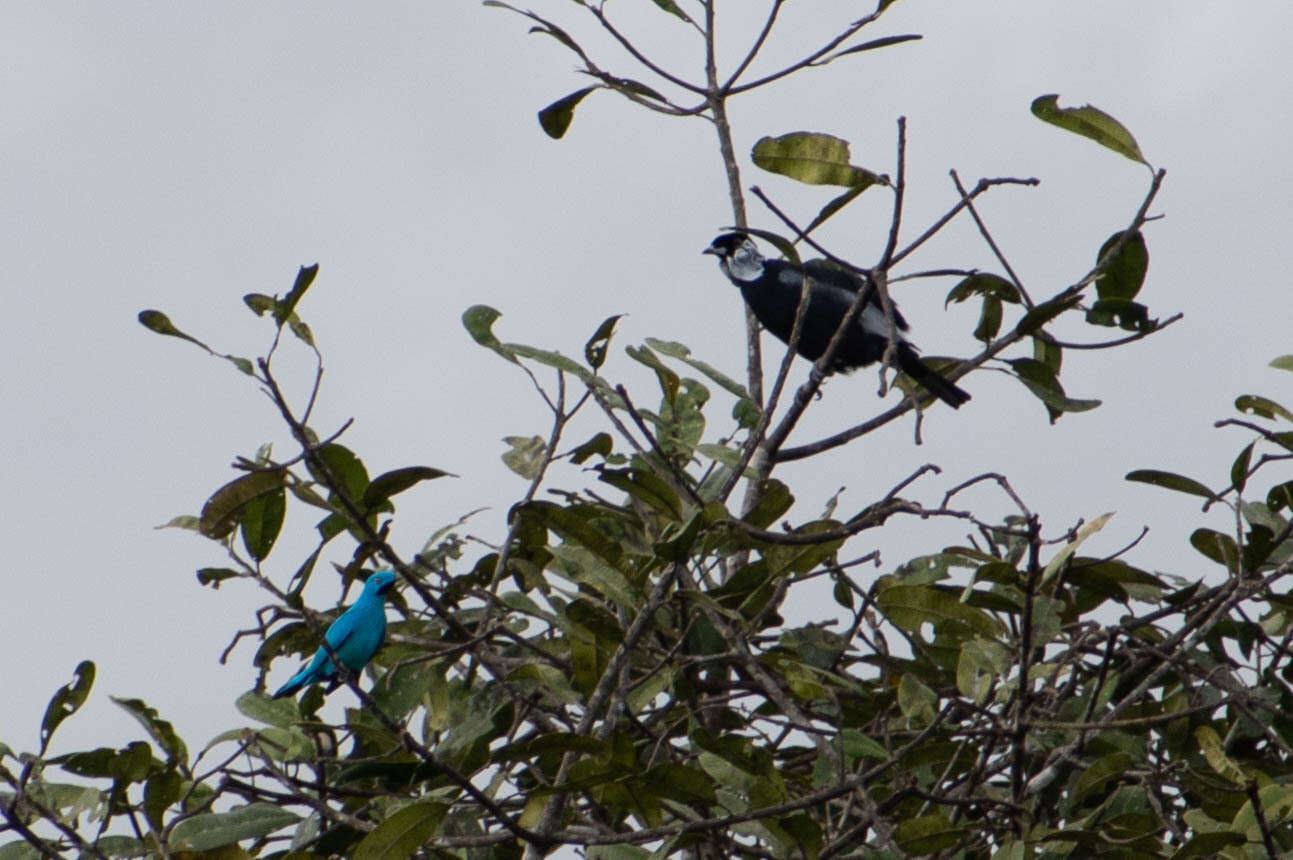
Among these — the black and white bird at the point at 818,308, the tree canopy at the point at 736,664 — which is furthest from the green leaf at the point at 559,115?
the black and white bird at the point at 818,308

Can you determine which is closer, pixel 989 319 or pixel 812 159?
pixel 812 159

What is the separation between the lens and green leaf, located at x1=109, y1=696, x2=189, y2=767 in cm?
289

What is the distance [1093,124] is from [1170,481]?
79cm

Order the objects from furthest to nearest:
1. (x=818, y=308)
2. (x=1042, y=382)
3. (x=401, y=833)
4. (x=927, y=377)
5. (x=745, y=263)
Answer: (x=745, y=263) → (x=818, y=308) → (x=927, y=377) → (x=1042, y=382) → (x=401, y=833)

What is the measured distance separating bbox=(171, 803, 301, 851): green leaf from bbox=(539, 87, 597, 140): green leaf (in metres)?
1.51

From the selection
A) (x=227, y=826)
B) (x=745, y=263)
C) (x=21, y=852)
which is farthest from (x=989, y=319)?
(x=745, y=263)

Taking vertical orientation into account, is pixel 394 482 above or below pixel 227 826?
above

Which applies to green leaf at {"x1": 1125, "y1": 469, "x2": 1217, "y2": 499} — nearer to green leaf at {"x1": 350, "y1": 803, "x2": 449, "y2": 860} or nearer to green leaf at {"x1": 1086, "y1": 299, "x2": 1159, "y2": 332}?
green leaf at {"x1": 1086, "y1": 299, "x2": 1159, "y2": 332}

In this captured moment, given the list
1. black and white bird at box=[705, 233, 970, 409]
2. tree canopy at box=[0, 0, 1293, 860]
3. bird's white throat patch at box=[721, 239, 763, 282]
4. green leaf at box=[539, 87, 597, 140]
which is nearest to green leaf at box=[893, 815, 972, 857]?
tree canopy at box=[0, 0, 1293, 860]

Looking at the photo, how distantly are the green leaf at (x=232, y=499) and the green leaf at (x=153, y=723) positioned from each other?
40 cm

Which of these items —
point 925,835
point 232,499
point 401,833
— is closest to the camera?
point 401,833

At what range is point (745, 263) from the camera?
248 inches

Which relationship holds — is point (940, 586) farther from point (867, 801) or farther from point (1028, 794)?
point (867, 801)

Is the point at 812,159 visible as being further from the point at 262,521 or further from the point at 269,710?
the point at 269,710
